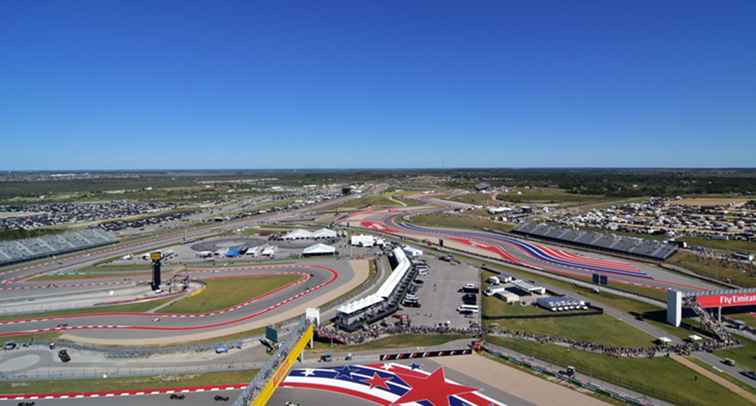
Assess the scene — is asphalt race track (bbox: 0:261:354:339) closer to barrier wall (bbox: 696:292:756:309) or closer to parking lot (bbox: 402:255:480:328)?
→ parking lot (bbox: 402:255:480:328)

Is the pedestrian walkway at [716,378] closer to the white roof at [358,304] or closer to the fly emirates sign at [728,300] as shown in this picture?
the fly emirates sign at [728,300]

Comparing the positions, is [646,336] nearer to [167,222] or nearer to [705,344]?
[705,344]

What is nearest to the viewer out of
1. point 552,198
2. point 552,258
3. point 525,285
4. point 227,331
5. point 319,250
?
point 227,331

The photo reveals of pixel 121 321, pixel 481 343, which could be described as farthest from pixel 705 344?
pixel 121 321

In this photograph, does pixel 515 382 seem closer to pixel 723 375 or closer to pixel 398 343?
pixel 398 343

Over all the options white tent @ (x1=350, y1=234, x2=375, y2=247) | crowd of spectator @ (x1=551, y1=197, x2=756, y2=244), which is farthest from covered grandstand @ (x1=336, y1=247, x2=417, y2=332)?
crowd of spectator @ (x1=551, y1=197, x2=756, y2=244)

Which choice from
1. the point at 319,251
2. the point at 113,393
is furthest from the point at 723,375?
the point at 319,251
